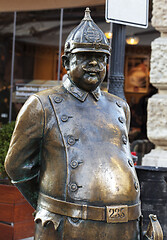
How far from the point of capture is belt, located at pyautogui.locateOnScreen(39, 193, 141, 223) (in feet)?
8.72

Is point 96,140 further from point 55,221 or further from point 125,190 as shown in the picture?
point 55,221

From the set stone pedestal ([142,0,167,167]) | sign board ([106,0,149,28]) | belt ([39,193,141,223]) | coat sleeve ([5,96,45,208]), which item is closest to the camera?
belt ([39,193,141,223])

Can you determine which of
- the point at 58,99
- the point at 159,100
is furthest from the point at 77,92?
the point at 159,100

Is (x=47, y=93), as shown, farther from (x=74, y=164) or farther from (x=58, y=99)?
(x=74, y=164)

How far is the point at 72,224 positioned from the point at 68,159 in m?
0.39

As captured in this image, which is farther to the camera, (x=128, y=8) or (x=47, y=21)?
(x=47, y=21)

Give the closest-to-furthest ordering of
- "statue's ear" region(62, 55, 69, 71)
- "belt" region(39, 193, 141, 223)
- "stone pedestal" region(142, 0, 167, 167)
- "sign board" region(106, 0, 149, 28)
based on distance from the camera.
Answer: "belt" region(39, 193, 141, 223) → "statue's ear" region(62, 55, 69, 71) → "sign board" region(106, 0, 149, 28) → "stone pedestal" region(142, 0, 167, 167)

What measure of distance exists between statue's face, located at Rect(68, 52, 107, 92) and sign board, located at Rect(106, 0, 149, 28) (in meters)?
1.00

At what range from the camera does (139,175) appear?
176 inches

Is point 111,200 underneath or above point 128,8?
underneath

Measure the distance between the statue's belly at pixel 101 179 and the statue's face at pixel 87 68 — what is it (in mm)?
427

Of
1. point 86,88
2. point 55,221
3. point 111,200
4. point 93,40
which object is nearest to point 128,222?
point 111,200

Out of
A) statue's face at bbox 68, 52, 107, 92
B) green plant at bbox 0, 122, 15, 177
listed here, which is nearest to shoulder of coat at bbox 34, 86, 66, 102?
statue's face at bbox 68, 52, 107, 92

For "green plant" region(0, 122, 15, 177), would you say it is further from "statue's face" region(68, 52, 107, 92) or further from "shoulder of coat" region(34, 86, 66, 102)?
"statue's face" region(68, 52, 107, 92)
